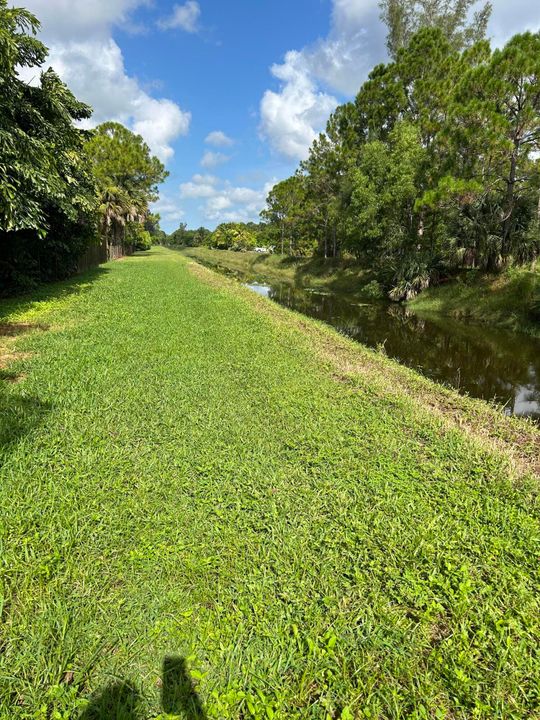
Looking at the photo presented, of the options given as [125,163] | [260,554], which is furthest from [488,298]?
[125,163]

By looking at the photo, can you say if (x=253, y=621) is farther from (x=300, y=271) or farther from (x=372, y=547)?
(x=300, y=271)

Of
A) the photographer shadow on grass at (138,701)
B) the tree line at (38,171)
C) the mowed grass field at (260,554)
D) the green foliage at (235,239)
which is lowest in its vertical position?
the photographer shadow on grass at (138,701)

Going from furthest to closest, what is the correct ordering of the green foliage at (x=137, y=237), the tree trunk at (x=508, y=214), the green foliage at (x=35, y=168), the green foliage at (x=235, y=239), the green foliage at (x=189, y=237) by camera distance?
1. the green foliage at (x=189, y=237)
2. the green foliage at (x=235, y=239)
3. the green foliage at (x=137, y=237)
4. the tree trunk at (x=508, y=214)
5. the green foliage at (x=35, y=168)

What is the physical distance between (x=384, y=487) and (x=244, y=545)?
4.87ft

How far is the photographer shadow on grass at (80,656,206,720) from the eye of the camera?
70.1 inches

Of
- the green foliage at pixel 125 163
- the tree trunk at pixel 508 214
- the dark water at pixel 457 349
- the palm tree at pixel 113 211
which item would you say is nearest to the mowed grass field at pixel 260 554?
the dark water at pixel 457 349

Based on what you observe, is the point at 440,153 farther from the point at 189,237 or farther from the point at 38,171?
the point at 189,237

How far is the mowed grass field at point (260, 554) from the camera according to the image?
192cm

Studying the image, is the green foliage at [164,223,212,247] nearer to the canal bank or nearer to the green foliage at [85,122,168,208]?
the green foliage at [85,122,168,208]

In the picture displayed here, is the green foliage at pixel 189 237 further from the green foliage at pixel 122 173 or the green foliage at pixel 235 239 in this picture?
the green foliage at pixel 122 173

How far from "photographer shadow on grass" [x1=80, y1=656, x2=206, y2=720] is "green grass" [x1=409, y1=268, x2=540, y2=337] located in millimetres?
13898

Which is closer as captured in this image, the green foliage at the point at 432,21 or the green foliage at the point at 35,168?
the green foliage at the point at 35,168

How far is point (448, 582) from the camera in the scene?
2508mm

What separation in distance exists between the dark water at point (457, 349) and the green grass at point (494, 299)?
74cm
